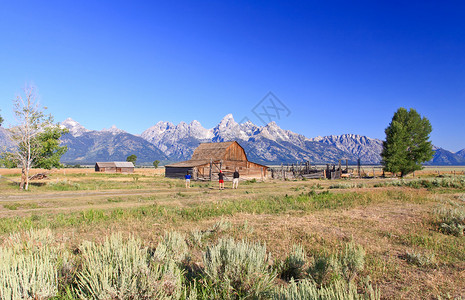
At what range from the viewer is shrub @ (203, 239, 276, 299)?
388 centimetres

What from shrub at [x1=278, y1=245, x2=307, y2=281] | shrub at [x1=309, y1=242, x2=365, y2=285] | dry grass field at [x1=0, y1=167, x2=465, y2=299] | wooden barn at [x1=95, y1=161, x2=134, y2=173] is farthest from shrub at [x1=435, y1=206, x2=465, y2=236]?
wooden barn at [x1=95, y1=161, x2=134, y2=173]

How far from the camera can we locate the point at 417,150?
43375 mm

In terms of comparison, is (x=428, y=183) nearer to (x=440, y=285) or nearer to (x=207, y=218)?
(x=207, y=218)

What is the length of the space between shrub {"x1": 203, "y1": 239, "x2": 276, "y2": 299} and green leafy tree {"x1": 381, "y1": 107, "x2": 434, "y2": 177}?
43.9m

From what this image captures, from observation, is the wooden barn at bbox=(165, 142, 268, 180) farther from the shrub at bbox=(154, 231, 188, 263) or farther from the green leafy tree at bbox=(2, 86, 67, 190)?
the shrub at bbox=(154, 231, 188, 263)

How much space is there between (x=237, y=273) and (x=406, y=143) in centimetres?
4739

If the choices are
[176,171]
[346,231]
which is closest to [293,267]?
[346,231]

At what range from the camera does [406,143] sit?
43.0 m

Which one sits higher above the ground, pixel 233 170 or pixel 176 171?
pixel 233 170

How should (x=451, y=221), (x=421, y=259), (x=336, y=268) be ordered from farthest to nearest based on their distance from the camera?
1. (x=451, y=221)
2. (x=421, y=259)
3. (x=336, y=268)

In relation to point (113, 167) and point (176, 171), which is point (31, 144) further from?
point (113, 167)

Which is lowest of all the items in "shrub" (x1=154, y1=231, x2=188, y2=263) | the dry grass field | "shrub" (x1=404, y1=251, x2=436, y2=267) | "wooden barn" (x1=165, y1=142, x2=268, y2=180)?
the dry grass field

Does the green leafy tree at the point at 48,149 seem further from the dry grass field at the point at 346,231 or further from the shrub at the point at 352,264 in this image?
the shrub at the point at 352,264

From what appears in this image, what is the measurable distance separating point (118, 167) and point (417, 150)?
293 ft
